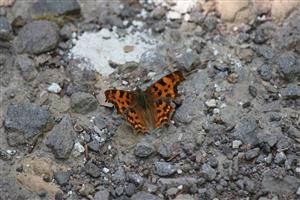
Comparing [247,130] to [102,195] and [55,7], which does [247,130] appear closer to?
[102,195]

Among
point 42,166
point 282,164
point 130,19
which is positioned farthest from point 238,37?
point 42,166

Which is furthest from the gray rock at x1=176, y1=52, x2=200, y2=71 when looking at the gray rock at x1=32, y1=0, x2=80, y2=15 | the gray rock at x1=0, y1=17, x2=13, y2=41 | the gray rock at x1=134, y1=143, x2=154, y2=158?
the gray rock at x1=0, y1=17, x2=13, y2=41

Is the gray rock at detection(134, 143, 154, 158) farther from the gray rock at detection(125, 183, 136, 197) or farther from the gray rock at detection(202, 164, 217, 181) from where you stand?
the gray rock at detection(202, 164, 217, 181)

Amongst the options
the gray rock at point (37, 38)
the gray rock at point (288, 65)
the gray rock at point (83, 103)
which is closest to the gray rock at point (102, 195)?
the gray rock at point (83, 103)

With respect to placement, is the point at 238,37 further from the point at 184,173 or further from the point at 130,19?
the point at 184,173

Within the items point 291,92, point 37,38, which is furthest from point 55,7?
point 291,92

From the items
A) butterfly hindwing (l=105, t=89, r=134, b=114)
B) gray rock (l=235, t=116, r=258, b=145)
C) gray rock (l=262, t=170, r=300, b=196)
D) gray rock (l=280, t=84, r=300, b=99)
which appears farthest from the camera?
gray rock (l=280, t=84, r=300, b=99)

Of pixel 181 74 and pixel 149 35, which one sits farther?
pixel 149 35
